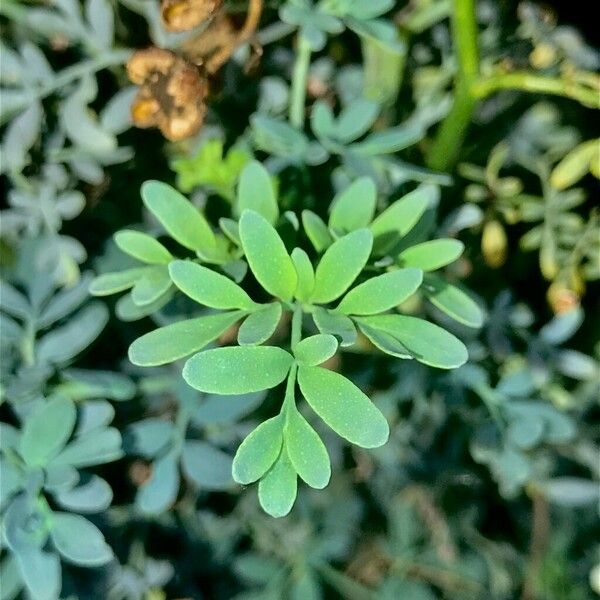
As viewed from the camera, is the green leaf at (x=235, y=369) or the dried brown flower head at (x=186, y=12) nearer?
the green leaf at (x=235, y=369)

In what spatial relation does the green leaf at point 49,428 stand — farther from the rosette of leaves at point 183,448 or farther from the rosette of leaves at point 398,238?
the rosette of leaves at point 398,238

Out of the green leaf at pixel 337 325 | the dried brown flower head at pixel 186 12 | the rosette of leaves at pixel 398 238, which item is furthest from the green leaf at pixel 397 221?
the dried brown flower head at pixel 186 12

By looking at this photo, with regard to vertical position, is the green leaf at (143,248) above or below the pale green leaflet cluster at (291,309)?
below

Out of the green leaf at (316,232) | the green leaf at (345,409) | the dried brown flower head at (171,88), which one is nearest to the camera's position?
the green leaf at (345,409)

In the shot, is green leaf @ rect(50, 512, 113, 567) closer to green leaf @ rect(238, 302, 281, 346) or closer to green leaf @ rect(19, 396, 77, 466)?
green leaf @ rect(19, 396, 77, 466)

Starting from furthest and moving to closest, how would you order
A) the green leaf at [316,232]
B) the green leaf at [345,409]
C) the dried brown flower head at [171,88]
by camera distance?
1. the dried brown flower head at [171,88]
2. the green leaf at [316,232]
3. the green leaf at [345,409]

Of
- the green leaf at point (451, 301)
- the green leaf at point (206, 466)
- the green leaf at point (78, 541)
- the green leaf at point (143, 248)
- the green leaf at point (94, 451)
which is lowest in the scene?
the green leaf at point (206, 466)

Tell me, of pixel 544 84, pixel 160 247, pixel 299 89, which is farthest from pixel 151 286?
pixel 544 84
